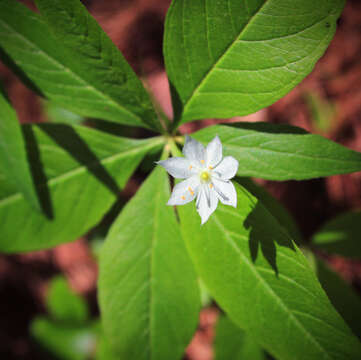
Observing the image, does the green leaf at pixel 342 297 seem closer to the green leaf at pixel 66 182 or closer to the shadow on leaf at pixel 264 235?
the shadow on leaf at pixel 264 235

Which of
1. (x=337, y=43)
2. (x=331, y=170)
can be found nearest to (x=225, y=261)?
(x=331, y=170)

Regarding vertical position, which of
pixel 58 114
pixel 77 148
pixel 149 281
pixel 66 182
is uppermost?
pixel 58 114

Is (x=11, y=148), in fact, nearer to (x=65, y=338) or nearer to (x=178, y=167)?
(x=178, y=167)

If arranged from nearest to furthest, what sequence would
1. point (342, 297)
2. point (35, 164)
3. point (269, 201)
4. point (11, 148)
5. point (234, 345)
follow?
point (11, 148) < point (35, 164) < point (269, 201) < point (342, 297) < point (234, 345)

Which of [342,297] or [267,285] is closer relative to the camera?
[267,285]

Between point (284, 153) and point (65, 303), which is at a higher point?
point (284, 153)

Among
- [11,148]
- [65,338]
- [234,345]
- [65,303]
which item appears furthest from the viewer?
[65,303]

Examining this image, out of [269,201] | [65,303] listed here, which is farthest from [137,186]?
[269,201]

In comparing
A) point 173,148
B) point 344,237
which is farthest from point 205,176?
point 344,237
